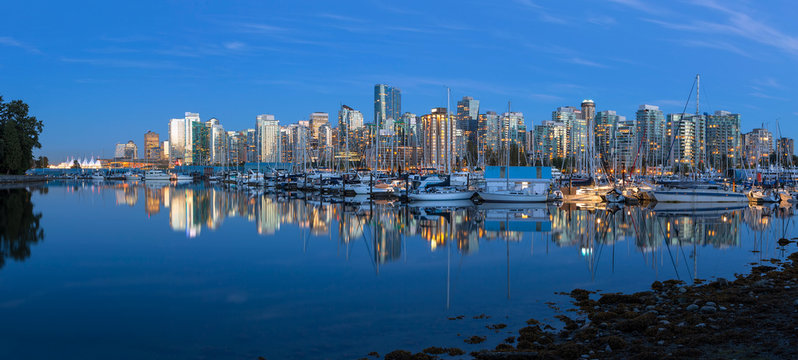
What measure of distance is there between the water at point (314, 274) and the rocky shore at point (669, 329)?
0.97 m

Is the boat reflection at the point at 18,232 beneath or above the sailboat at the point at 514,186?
beneath

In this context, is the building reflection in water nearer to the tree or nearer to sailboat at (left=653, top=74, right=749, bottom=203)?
sailboat at (left=653, top=74, right=749, bottom=203)

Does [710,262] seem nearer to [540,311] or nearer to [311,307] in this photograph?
[540,311]

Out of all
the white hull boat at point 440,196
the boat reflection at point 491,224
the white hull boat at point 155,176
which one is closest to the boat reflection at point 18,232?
the boat reflection at point 491,224

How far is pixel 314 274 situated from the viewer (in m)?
20.6

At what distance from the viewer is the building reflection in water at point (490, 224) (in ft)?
94.8

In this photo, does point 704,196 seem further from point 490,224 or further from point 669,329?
point 669,329

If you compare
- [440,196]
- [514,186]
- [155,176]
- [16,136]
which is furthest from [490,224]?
[155,176]

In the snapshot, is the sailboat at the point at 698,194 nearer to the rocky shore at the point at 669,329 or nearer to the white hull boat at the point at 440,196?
the white hull boat at the point at 440,196

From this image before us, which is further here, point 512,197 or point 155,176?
point 155,176

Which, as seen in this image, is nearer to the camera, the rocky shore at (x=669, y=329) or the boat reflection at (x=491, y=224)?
the rocky shore at (x=669, y=329)

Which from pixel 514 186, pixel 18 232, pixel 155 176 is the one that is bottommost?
pixel 18 232

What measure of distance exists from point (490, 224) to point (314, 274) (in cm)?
1908

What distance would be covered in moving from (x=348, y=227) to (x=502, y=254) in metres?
13.0
